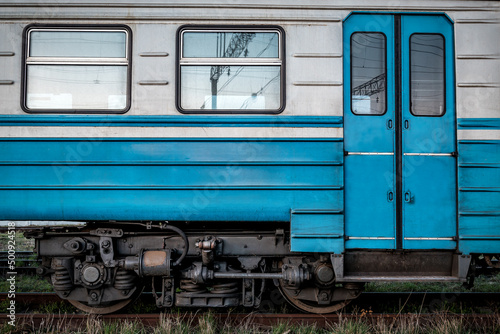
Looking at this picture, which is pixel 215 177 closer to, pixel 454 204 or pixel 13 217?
pixel 13 217

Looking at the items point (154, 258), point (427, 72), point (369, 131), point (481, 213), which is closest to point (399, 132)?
point (369, 131)

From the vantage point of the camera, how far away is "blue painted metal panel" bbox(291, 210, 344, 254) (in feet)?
14.7

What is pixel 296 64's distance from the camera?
4.59 meters

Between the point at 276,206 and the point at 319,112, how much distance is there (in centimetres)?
→ 118

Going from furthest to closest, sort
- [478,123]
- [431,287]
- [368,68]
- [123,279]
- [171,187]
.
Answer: [431,287]
[123,279]
[368,68]
[478,123]
[171,187]

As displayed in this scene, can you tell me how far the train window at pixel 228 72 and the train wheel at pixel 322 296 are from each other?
223 centimetres

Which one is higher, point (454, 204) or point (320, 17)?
point (320, 17)

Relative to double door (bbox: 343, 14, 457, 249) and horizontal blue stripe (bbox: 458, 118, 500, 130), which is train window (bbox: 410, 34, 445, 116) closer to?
double door (bbox: 343, 14, 457, 249)

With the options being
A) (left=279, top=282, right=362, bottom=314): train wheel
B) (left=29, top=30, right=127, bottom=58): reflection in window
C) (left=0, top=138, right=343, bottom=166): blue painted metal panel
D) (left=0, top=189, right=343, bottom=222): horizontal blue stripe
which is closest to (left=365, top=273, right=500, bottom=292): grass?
(left=279, top=282, right=362, bottom=314): train wheel

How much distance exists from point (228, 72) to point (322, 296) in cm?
290

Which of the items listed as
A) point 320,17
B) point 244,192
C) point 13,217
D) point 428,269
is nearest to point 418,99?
point 320,17

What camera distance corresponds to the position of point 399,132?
15.1 ft

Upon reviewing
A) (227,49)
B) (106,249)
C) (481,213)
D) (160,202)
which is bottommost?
(106,249)

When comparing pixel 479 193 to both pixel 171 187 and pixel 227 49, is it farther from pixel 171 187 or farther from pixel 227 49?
pixel 171 187
